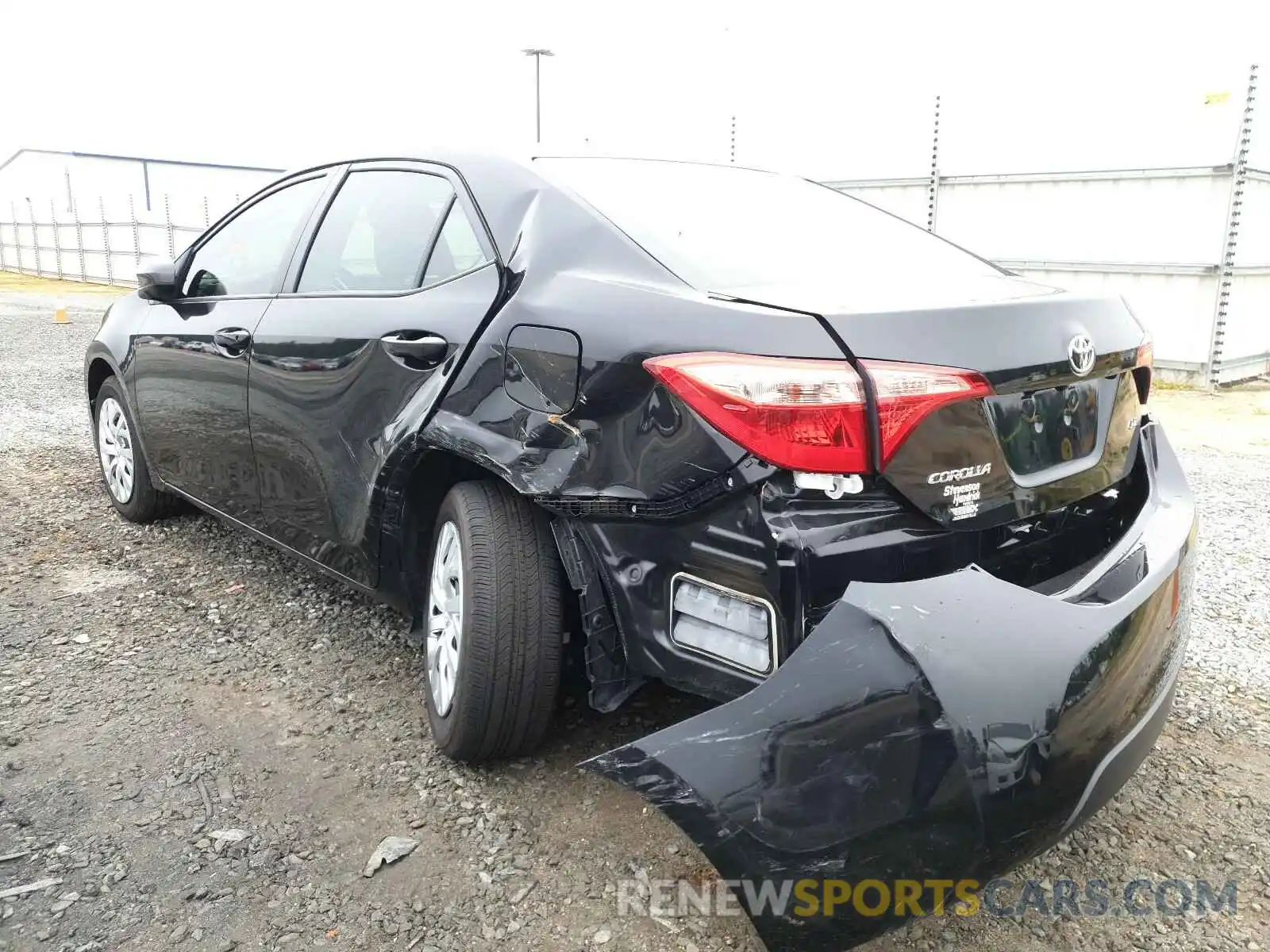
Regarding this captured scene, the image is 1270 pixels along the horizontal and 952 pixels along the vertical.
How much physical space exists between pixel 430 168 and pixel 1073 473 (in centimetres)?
185

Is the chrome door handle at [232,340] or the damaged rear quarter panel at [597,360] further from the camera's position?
the chrome door handle at [232,340]

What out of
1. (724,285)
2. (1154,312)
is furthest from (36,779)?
(1154,312)

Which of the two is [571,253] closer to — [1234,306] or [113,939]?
[113,939]

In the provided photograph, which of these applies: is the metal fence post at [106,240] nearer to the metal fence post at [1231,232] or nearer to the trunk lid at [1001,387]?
the metal fence post at [1231,232]

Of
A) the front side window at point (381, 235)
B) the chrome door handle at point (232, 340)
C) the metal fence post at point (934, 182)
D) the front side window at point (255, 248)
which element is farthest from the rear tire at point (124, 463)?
the metal fence post at point (934, 182)

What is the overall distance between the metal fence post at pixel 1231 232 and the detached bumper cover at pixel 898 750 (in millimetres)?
9377

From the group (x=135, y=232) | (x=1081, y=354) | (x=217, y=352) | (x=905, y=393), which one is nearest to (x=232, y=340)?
(x=217, y=352)

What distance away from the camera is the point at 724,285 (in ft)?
6.74

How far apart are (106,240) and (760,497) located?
28975 mm

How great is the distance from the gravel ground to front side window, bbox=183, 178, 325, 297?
3.68 feet

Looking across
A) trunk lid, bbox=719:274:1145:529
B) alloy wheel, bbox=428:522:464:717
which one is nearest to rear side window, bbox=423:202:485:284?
alloy wheel, bbox=428:522:464:717

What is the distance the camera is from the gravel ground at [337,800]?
200 cm

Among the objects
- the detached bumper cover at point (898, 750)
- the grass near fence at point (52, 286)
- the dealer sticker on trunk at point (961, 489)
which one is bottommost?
the grass near fence at point (52, 286)

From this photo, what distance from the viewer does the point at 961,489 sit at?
1817 mm
